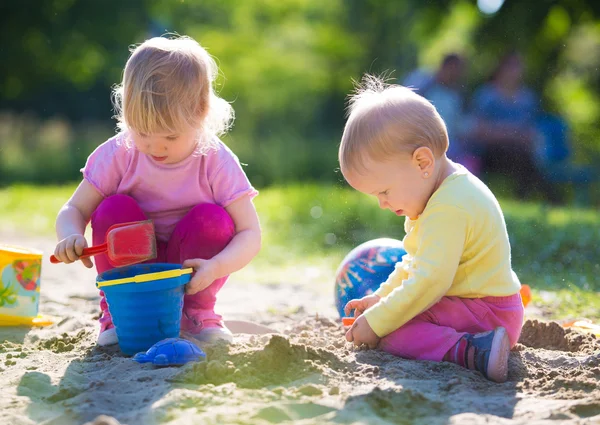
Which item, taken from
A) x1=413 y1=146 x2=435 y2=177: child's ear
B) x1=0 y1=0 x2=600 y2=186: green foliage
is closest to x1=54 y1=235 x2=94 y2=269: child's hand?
x1=413 y1=146 x2=435 y2=177: child's ear

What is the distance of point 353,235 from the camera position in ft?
20.2

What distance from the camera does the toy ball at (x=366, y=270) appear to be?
3.11 m

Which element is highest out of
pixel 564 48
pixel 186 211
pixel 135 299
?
pixel 564 48

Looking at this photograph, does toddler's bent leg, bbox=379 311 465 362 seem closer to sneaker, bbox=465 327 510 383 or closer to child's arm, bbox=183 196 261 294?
sneaker, bbox=465 327 510 383

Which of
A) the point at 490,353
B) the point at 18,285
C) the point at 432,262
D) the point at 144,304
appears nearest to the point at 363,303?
the point at 432,262

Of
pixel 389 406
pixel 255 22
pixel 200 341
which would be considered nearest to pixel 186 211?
pixel 200 341

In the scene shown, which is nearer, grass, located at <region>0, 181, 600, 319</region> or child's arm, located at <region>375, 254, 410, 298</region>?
child's arm, located at <region>375, 254, 410, 298</region>

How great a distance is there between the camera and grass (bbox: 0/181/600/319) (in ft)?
14.4

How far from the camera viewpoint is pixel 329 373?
231cm

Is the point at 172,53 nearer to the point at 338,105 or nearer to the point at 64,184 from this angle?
the point at 64,184

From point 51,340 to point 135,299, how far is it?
1.98 ft

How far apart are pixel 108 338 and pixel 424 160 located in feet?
4.23

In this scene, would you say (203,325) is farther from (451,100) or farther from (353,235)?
(451,100)

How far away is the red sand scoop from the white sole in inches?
47.2
